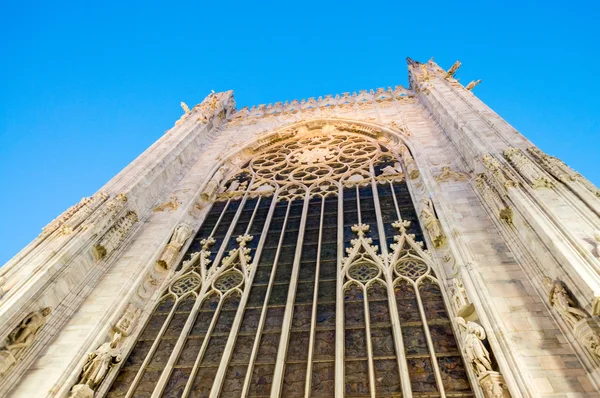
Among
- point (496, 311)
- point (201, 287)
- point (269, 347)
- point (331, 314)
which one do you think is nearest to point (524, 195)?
point (496, 311)

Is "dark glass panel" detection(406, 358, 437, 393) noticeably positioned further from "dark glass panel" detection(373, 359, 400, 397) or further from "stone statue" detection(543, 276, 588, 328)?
"stone statue" detection(543, 276, 588, 328)

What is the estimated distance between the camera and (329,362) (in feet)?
23.8

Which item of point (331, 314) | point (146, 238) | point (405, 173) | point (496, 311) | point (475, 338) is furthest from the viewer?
point (405, 173)

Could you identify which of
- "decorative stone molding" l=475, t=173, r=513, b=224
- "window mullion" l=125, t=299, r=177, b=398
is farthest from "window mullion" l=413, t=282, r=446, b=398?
"window mullion" l=125, t=299, r=177, b=398

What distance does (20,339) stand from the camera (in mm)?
7547

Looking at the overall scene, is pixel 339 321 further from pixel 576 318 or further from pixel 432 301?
pixel 576 318

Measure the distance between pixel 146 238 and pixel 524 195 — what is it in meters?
9.40

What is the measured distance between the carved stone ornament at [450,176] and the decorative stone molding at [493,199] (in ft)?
3.07

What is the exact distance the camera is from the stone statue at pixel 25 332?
24.5 ft

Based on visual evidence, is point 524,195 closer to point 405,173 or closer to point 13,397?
point 405,173

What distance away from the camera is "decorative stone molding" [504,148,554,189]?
320 inches

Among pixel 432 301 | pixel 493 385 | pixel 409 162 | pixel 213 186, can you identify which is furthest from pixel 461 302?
pixel 213 186

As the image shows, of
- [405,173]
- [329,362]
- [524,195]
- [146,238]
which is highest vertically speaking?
[405,173]

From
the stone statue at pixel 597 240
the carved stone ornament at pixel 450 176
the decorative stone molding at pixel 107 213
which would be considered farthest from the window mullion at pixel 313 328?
the decorative stone molding at pixel 107 213
